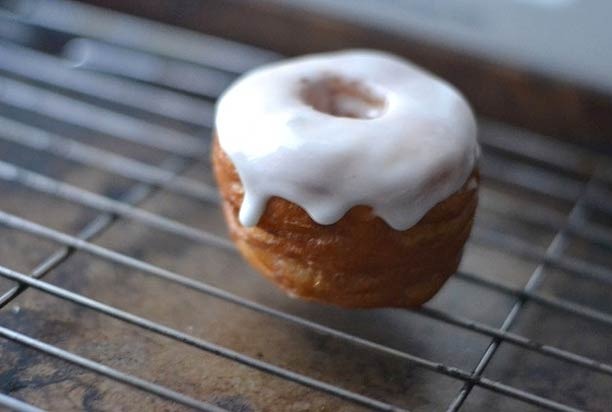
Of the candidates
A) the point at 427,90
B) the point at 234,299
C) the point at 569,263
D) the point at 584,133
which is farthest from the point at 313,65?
the point at 584,133

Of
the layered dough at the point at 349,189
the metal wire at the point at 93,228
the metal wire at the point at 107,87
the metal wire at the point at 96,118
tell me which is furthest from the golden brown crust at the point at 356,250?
the metal wire at the point at 107,87

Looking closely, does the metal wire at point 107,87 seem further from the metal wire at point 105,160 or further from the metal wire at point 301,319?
the metal wire at point 301,319

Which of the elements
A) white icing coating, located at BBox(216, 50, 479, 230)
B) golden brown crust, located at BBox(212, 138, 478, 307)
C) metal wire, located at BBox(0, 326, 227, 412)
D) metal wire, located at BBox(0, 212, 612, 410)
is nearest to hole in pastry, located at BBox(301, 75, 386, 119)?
white icing coating, located at BBox(216, 50, 479, 230)

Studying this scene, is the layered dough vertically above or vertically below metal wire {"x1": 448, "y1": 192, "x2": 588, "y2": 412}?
above

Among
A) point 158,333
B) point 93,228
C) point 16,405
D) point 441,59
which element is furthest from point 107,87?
point 16,405

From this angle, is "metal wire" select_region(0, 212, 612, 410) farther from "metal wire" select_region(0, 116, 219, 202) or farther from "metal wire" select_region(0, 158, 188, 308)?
"metal wire" select_region(0, 116, 219, 202)

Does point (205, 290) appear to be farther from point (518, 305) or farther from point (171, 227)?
point (518, 305)
